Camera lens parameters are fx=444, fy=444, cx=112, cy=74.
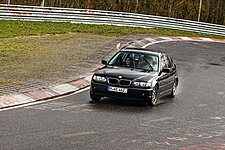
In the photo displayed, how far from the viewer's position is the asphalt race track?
787cm

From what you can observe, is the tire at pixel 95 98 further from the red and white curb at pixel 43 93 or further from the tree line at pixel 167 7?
the tree line at pixel 167 7

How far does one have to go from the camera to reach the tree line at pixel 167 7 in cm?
4134

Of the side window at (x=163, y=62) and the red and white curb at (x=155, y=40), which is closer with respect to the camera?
the side window at (x=163, y=62)

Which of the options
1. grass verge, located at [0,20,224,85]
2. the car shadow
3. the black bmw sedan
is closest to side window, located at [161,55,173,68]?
the black bmw sedan

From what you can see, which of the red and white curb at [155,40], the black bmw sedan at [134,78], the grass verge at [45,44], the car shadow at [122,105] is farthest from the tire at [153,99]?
the red and white curb at [155,40]

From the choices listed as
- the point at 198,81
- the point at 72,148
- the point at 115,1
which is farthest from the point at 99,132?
the point at 115,1

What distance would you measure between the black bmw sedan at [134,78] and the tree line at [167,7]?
2869 centimetres

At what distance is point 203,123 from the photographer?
33.5 feet

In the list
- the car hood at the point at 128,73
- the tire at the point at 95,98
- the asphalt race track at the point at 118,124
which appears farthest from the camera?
the tire at the point at 95,98

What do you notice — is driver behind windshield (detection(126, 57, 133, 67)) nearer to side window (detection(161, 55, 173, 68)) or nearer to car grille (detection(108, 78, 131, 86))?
side window (detection(161, 55, 173, 68))

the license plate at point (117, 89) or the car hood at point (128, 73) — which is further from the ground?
the car hood at point (128, 73)

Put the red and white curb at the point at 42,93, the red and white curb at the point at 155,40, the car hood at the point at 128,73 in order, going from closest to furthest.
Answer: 1. the red and white curb at the point at 42,93
2. the car hood at the point at 128,73
3. the red and white curb at the point at 155,40

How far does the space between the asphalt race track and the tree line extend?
27.7 metres

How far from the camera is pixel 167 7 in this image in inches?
1656
